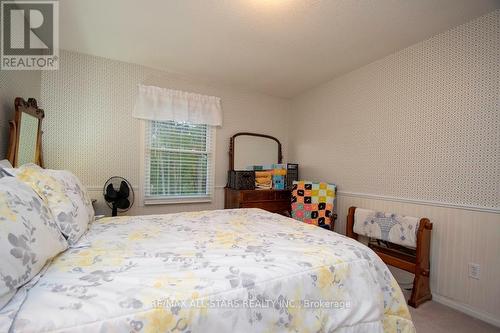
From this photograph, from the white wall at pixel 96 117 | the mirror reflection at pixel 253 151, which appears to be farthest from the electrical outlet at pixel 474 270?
the white wall at pixel 96 117

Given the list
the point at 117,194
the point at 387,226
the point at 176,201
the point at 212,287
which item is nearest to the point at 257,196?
the point at 176,201

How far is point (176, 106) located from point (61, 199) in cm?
205

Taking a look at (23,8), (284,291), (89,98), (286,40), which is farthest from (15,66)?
(284,291)

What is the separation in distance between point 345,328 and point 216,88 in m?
3.15

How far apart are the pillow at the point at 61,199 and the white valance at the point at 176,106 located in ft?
5.34

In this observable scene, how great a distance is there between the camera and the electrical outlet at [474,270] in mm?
1835

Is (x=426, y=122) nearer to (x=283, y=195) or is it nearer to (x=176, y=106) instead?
(x=283, y=195)

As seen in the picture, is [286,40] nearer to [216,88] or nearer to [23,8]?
[216,88]

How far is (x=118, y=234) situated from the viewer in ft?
4.62

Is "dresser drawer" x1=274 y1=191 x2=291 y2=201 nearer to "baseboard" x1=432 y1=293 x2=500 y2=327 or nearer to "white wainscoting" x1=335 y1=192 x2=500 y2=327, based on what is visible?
"white wainscoting" x1=335 y1=192 x2=500 y2=327

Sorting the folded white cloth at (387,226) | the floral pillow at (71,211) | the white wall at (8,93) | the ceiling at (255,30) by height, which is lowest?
the folded white cloth at (387,226)

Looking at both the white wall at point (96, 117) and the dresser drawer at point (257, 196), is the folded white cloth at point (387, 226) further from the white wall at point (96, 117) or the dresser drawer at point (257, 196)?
the white wall at point (96, 117)

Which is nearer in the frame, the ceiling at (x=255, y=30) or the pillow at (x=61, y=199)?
the pillow at (x=61, y=199)

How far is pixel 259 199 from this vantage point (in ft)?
10.5
